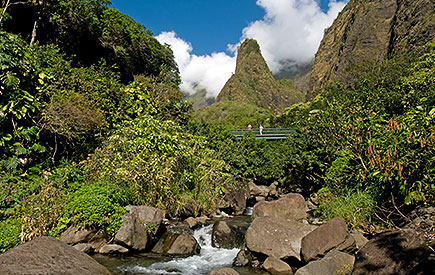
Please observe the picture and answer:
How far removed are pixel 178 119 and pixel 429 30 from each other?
138 feet

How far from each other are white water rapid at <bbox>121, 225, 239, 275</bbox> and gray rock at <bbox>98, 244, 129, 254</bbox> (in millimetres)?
743

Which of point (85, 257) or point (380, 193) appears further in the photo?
point (380, 193)

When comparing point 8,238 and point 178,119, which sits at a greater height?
point 178,119

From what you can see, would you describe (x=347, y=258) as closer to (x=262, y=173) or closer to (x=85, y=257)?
(x=85, y=257)

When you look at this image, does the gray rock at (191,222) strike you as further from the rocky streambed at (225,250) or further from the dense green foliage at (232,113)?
the dense green foliage at (232,113)

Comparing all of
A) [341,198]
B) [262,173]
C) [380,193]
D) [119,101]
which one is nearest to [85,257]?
[380,193]

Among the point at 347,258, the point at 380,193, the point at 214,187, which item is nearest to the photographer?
the point at 347,258

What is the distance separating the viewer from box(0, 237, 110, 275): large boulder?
12.9ft

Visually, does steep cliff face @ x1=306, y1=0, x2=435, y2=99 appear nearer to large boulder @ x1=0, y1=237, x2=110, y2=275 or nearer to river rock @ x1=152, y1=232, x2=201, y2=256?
river rock @ x1=152, y1=232, x2=201, y2=256

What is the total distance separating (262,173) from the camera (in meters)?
21.2

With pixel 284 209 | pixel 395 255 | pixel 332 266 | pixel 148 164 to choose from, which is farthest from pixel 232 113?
pixel 395 255

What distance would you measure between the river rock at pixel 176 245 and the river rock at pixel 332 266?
3584 mm

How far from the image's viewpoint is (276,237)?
7691mm

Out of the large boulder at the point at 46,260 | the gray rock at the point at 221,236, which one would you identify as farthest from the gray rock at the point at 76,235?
the gray rock at the point at 221,236
